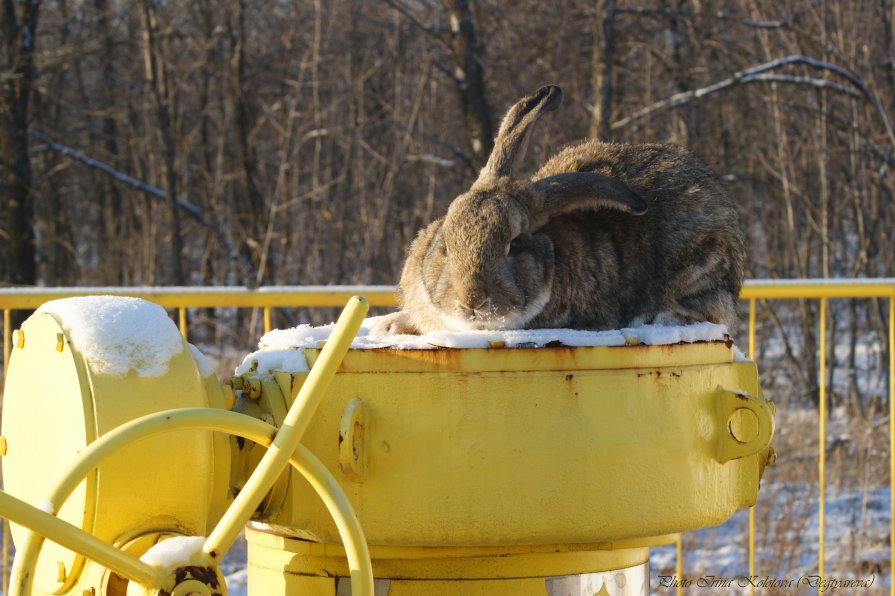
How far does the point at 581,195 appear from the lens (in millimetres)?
2820

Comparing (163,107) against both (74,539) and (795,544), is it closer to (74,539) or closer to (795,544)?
(795,544)

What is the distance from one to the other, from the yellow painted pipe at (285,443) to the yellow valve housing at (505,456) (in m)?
0.19

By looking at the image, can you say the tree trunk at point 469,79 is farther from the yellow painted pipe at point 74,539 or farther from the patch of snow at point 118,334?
the yellow painted pipe at point 74,539

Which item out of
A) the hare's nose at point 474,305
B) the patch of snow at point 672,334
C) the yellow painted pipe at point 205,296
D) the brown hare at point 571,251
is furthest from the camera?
the yellow painted pipe at point 205,296

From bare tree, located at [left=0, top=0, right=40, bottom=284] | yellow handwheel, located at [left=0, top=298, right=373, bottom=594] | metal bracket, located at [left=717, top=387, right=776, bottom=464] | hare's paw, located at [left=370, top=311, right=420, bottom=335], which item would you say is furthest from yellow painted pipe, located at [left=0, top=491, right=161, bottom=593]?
bare tree, located at [left=0, top=0, right=40, bottom=284]

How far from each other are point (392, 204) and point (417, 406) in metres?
10.8

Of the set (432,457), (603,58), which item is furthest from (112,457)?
(603,58)

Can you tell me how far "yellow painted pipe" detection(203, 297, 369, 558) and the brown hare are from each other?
85cm

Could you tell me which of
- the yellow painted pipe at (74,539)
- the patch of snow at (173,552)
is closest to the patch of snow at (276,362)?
the patch of snow at (173,552)

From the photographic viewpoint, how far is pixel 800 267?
10.1 metres

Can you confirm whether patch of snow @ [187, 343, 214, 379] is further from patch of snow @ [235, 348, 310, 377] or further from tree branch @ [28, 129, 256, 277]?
tree branch @ [28, 129, 256, 277]

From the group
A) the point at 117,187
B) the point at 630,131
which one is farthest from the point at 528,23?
the point at 117,187

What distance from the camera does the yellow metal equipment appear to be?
1839mm

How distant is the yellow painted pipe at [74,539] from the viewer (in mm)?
1457
